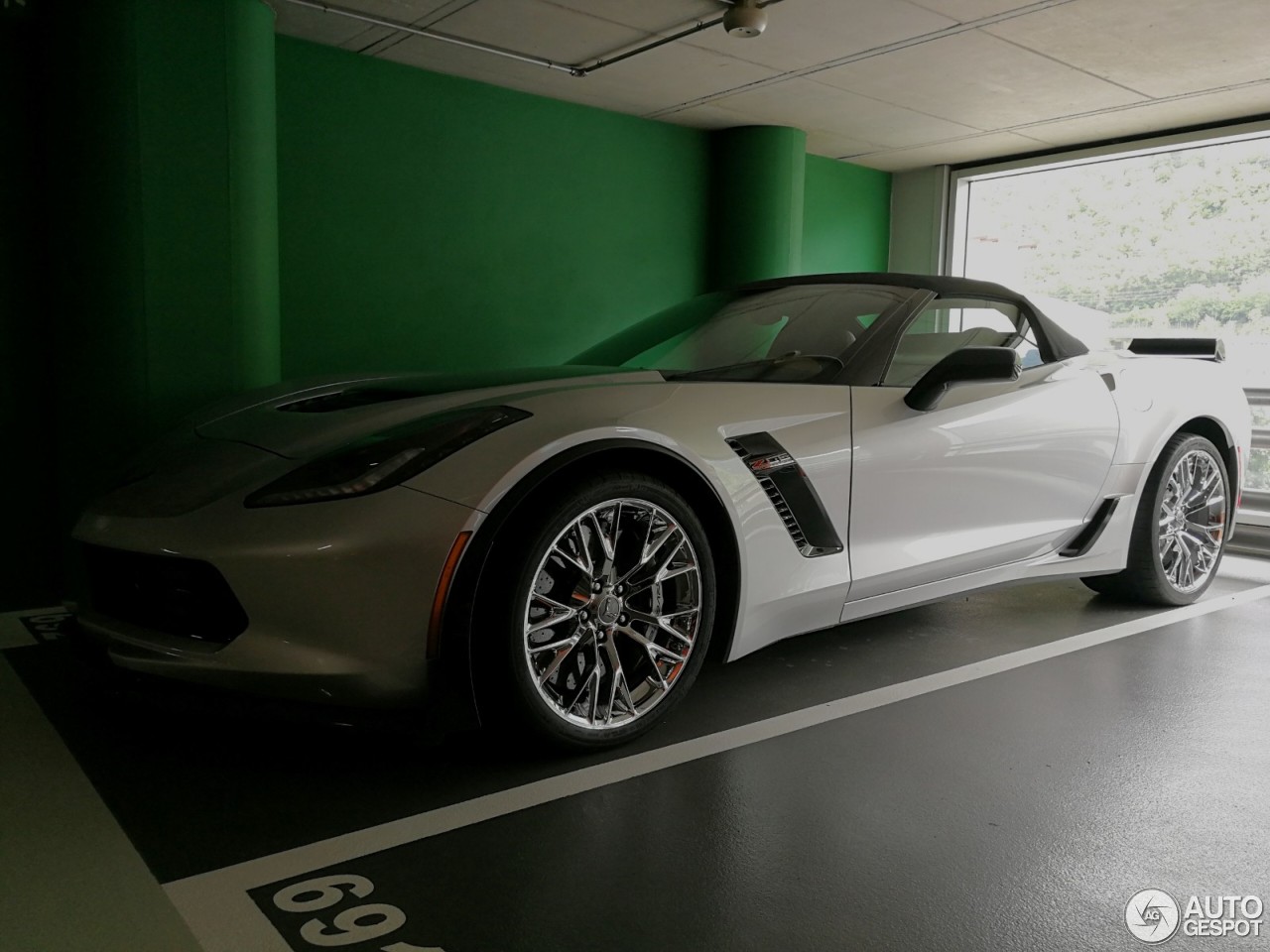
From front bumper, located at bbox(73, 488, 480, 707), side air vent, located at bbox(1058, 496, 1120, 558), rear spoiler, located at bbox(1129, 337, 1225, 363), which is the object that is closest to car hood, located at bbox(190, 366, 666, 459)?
front bumper, located at bbox(73, 488, 480, 707)

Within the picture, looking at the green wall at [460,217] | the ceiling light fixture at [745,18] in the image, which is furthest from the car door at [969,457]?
the green wall at [460,217]

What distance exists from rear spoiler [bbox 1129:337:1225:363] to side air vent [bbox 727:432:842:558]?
7.40 ft

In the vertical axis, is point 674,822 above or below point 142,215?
below

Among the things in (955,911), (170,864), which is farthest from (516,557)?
(955,911)

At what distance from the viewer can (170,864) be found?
Answer: 185 centimetres

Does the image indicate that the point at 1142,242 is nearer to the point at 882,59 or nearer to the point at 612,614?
the point at 882,59

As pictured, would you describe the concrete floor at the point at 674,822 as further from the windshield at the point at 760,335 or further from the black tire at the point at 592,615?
the windshield at the point at 760,335

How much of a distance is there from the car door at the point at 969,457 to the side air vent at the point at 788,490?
14 cm

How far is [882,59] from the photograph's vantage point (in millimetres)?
5242

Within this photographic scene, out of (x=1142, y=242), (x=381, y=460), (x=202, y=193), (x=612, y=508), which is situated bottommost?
(x=612, y=508)

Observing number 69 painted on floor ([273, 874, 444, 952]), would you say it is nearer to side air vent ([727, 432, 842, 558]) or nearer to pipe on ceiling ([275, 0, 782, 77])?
side air vent ([727, 432, 842, 558])

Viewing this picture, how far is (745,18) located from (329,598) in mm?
3503

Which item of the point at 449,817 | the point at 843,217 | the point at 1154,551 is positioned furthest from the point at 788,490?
the point at 843,217

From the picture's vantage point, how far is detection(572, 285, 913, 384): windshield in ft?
9.51
